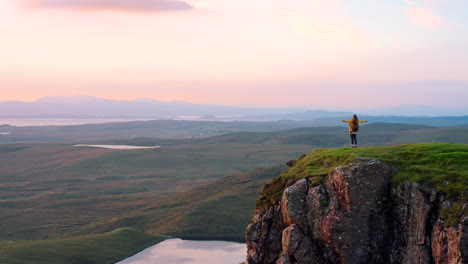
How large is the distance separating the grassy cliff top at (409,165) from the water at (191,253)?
36.8 meters

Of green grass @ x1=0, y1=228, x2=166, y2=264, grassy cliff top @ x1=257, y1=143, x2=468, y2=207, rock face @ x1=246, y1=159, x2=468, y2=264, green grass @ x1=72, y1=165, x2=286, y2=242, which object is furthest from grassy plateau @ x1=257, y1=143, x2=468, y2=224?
green grass @ x1=72, y1=165, x2=286, y2=242

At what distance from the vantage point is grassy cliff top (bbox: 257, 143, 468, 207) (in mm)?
23641

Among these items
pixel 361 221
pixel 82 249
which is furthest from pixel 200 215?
pixel 361 221

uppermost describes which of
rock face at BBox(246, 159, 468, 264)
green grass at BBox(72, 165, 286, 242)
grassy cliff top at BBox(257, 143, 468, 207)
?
grassy cliff top at BBox(257, 143, 468, 207)

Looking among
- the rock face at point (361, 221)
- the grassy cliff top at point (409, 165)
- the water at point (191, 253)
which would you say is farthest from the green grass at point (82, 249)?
the rock face at point (361, 221)

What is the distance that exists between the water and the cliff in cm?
3963

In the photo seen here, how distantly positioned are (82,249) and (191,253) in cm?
1468

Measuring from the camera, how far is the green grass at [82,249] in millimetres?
62844

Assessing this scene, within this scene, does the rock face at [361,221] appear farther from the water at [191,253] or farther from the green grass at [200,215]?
the green grass at [200,215]

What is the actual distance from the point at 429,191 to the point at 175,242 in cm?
5760

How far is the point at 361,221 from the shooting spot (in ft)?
80.7

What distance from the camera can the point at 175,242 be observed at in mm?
76500

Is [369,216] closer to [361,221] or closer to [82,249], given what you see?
[361,221]

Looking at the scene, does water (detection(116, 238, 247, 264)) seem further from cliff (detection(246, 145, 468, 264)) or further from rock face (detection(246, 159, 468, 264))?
rock face (detection(246, 159, 468, 264))
